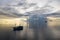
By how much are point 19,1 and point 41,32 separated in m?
0.44

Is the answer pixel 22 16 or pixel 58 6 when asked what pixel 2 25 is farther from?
pixel 58 6

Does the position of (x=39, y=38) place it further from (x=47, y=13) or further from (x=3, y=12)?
(x=3, y=12)

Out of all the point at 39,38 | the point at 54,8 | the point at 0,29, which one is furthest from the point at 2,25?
the point at 54,8

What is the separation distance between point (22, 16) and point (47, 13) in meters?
0.30

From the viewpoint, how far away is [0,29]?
7.32 ft

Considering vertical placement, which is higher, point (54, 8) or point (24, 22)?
point (54, 8)

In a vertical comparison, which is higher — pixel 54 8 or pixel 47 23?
pixel 54 8

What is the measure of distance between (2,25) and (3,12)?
154 mm

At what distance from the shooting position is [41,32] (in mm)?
2217

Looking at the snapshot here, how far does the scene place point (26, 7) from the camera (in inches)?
87.4

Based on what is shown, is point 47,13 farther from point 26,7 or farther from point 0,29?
point 0,29

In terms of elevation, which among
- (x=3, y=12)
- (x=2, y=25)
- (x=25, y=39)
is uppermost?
(x=3, y=12)

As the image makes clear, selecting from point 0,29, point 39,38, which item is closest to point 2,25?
point 0,29

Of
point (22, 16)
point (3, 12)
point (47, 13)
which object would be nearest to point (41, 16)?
point (47, 13)
